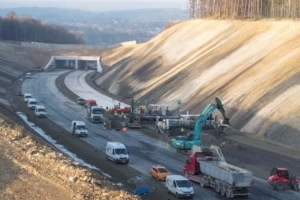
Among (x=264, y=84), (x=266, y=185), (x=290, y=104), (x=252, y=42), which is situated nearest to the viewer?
(x=266, y=185)

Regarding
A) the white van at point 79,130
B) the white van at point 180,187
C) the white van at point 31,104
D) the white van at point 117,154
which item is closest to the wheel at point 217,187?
the white van at point 180,187

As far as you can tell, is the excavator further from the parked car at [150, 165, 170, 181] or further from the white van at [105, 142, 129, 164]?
the parked car at [150, 165, 170, 181]

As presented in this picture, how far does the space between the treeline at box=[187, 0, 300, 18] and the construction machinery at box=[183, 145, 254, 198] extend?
60912 millimetres

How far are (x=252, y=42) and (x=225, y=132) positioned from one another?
95.7ft

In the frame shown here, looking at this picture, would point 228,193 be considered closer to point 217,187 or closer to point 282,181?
point 217,187

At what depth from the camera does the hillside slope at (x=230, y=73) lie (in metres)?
57.0

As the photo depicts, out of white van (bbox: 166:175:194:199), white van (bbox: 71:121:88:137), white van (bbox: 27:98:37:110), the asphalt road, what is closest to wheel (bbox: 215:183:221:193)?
the asphalt road

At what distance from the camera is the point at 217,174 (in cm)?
3409

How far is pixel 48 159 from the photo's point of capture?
31.7 meters

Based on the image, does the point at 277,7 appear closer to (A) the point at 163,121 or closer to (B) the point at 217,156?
(A) the point at 163,121

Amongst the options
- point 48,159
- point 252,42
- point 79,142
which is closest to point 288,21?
point 252,42

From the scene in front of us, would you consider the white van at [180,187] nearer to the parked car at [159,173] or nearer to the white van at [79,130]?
the parked car at [159,173]

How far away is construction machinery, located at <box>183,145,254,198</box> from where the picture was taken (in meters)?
32.7

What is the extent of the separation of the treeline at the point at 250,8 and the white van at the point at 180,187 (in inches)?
2577
